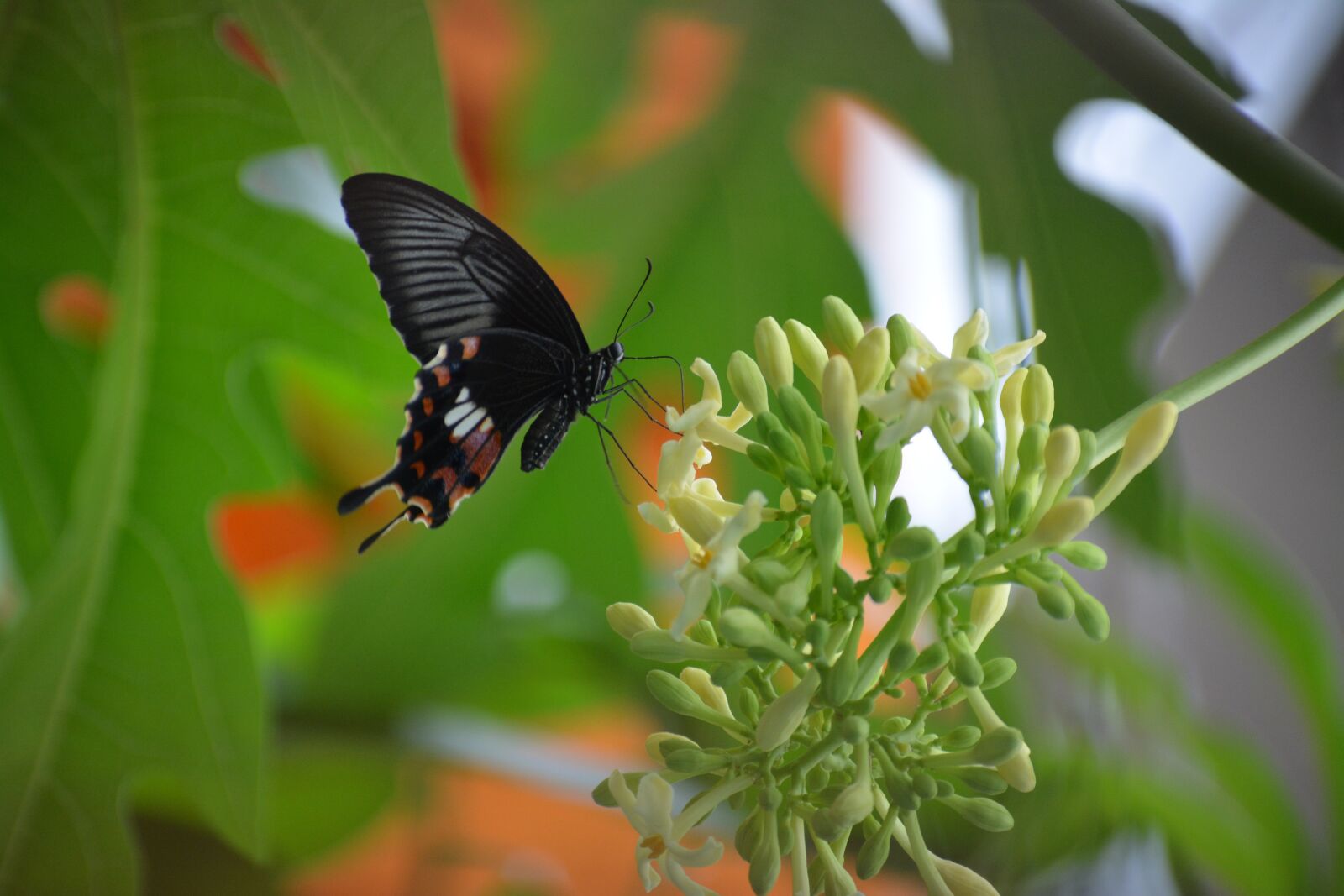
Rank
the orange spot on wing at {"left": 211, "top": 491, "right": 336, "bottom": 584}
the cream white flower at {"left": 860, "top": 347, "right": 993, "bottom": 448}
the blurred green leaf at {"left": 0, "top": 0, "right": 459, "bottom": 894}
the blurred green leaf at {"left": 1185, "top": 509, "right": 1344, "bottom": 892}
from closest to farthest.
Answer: the cream white flower at {"left": 860, "top": 347, "right": 993, "bottom": 448}
the blurred green leaf at {"left": 0, "top": 0, "right": 459, "bottom": 894}
the blurred green leaf at {"left": 1185, "top": 509, "right": 1344, "bottom": 892}
the orange spot on wing at {"left": 211, "top": 491, "right": 336, "bottom": 584}

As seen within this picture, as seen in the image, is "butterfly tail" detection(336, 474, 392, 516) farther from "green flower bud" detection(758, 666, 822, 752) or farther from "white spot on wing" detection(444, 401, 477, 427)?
"green flower bud" detection(758, 666, 822, 752)

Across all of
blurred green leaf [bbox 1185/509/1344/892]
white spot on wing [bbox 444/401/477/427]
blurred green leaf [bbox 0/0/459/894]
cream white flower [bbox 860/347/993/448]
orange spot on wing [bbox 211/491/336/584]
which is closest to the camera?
cream white flower [bbox 860/347/993/448]

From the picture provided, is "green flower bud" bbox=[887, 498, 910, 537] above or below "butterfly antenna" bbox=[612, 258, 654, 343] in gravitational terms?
above

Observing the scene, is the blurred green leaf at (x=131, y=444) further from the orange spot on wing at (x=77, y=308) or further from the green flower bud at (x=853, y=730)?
the green flower bud at (x=853, y=730)

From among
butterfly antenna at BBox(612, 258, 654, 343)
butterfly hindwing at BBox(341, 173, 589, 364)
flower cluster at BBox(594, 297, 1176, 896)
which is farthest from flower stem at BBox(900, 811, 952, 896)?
butterfly antenna at BBox(612, 258, 654, 343)

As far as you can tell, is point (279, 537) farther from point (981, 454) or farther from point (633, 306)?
point (981, 454)

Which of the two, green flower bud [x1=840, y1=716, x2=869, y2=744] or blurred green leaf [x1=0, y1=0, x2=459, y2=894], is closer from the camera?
green flower bud [x1=840, y1=716, x2=869, y2=744]

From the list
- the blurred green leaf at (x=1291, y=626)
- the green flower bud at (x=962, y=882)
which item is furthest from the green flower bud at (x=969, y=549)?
the blurred green leaf at (x=1291, y=626)
